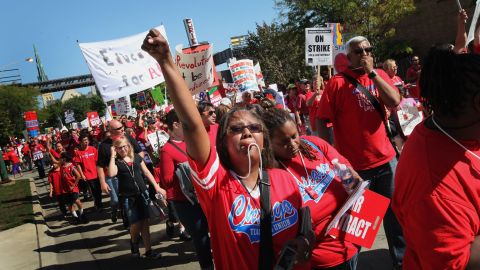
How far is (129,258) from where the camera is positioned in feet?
20.0

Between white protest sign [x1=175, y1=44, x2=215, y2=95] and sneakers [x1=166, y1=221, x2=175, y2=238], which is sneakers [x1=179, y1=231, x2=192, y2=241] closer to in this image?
sneakers [x1=166, y1=221, x2=175, y2=238]

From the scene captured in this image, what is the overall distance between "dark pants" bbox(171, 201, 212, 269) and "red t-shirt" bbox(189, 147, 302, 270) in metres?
2.00

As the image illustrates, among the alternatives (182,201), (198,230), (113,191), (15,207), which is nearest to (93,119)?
(15,207)

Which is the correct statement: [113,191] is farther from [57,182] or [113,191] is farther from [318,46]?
[318,46]

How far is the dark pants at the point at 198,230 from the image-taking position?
13.4 ft

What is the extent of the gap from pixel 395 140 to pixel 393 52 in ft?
91.1

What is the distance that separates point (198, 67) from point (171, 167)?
4.04 metres

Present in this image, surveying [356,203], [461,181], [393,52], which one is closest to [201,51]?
[356,203]

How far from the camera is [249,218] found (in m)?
2.04

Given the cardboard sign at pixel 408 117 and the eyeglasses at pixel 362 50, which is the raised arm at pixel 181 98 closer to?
the eyeglasses at pixel 362 50

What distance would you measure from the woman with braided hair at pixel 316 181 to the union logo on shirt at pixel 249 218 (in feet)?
1.17

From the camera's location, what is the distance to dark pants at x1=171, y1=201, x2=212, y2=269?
4098 mm

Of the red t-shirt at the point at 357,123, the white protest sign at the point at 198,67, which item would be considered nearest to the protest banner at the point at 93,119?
the white protest sign at the point at 198,67

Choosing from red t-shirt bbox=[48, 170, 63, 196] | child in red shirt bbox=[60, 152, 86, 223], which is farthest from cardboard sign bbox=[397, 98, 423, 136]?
red t-shirt bbox=[48, 170, 63, 196]
